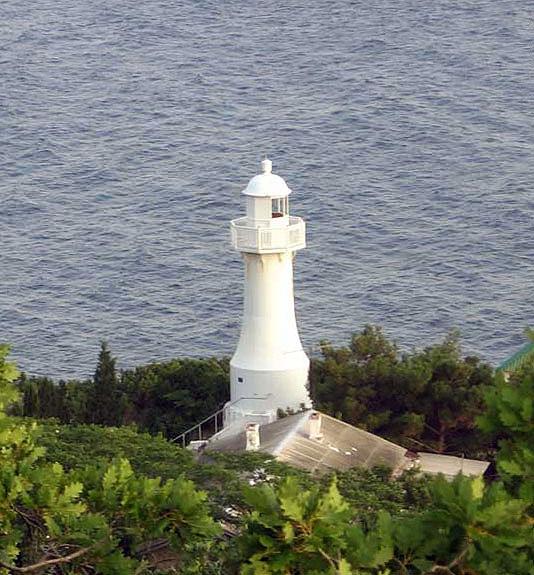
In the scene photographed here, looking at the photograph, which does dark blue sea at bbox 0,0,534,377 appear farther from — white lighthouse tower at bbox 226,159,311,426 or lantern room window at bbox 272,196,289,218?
lantern room window at bbox 272,196,289,218

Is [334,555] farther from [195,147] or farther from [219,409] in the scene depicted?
[195,147]

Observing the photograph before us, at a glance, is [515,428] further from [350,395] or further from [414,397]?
[350,395]

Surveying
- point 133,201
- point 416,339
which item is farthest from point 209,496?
point 133,201

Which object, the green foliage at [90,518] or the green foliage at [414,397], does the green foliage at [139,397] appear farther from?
the green foliage at [90,518]

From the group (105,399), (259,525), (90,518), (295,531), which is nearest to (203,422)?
(105,399)

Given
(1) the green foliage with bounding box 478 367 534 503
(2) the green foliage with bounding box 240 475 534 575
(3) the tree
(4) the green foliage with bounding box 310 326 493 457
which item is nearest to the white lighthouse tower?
(4) the green foliage with bounding box 310 326 493 457

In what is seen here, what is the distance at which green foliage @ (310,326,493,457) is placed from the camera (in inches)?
1375

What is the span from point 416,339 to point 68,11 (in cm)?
4610

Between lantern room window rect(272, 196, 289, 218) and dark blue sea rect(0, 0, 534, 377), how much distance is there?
13.8 meters

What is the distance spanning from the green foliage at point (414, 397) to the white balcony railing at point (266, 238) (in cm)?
276

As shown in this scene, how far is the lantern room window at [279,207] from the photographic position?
117 ft

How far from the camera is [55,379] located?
47594 mm

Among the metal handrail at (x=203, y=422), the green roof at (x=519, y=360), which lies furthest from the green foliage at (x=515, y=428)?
the green roof at (x=519, y=360)

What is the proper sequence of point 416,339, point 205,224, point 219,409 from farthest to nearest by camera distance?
point 205,224, point 416,339, point 219,409
